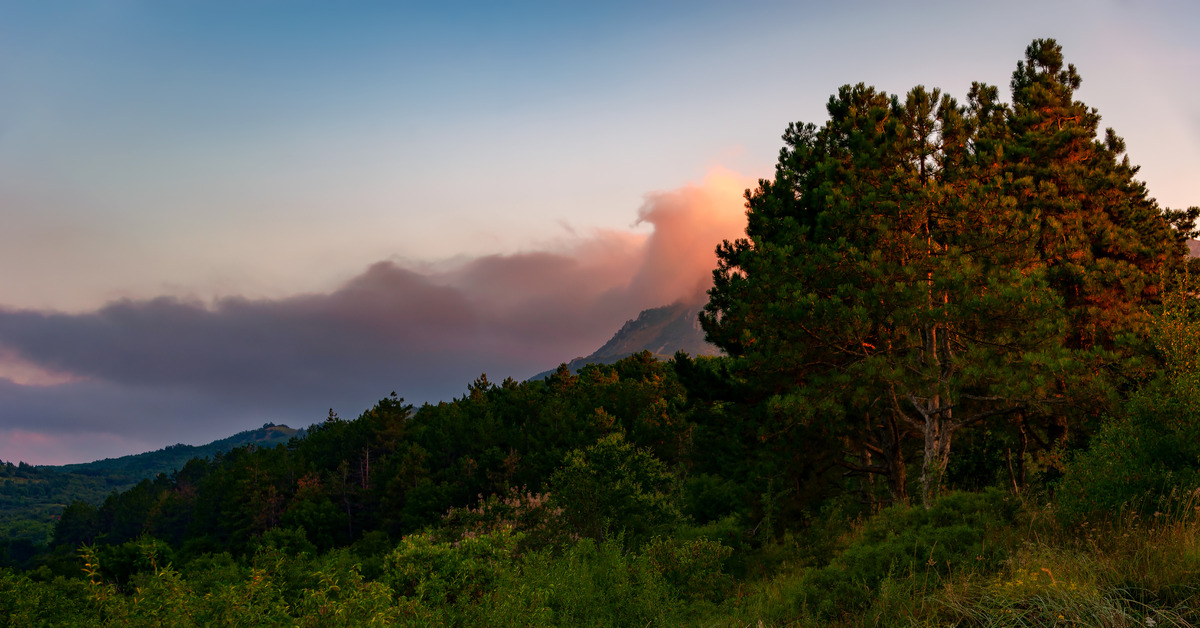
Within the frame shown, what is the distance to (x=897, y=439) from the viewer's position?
20.5 metres

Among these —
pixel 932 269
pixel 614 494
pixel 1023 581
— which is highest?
pixel 932 269

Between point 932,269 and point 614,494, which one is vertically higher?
point 932,269

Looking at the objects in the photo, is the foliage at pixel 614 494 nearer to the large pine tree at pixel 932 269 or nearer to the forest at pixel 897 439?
the forest at pixel 897 439

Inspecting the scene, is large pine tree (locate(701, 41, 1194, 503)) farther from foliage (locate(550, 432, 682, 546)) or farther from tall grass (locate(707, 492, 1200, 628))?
foliage (locate(550, 432, 682, 546))

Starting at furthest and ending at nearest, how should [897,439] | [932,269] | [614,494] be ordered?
[614,494]
[897,439]
[932,269]

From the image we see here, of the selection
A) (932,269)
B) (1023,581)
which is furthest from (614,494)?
(1023,581)

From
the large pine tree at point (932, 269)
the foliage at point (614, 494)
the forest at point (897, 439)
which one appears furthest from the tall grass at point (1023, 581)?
the foliage at point (614, 494)

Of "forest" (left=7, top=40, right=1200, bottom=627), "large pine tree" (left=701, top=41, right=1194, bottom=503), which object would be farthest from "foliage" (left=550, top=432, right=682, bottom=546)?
"large pine tree" (left=701, top=41, right=1194, bottom=503)

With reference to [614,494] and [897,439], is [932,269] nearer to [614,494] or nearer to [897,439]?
[897,439]

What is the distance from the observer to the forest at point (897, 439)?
763cm

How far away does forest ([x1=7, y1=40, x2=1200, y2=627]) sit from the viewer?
7.63 m

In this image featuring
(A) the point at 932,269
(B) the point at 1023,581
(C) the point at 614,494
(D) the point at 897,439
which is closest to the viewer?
(B) the point at 1023,581

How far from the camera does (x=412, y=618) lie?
320 inches

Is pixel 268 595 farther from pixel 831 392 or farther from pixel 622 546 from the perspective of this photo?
pixel 622 546
